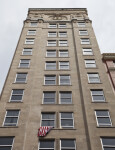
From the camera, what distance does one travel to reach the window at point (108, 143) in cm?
2348

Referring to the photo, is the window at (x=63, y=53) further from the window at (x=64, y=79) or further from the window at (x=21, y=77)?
the window at (x=21, y=77)

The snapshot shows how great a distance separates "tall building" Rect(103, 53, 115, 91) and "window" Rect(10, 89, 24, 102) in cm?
1353

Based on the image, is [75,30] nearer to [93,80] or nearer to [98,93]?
[93,80]

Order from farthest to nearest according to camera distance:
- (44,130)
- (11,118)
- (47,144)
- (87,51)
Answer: (87,51) → (11,118) → (44,130) → (47,144)

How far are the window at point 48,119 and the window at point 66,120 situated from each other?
1123mm

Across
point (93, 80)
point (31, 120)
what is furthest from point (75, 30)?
point (31, 120)

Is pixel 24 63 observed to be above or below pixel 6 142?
above

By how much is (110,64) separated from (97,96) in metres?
9.27

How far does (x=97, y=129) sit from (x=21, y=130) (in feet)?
28.7

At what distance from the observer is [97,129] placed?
25.5m

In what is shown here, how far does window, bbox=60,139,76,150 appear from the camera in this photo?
78.1 feet

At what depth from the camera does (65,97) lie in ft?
102

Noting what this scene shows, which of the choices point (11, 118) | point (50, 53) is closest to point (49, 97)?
point (11, 118)

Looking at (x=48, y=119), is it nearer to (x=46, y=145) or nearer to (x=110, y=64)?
(x=46, y=145)
